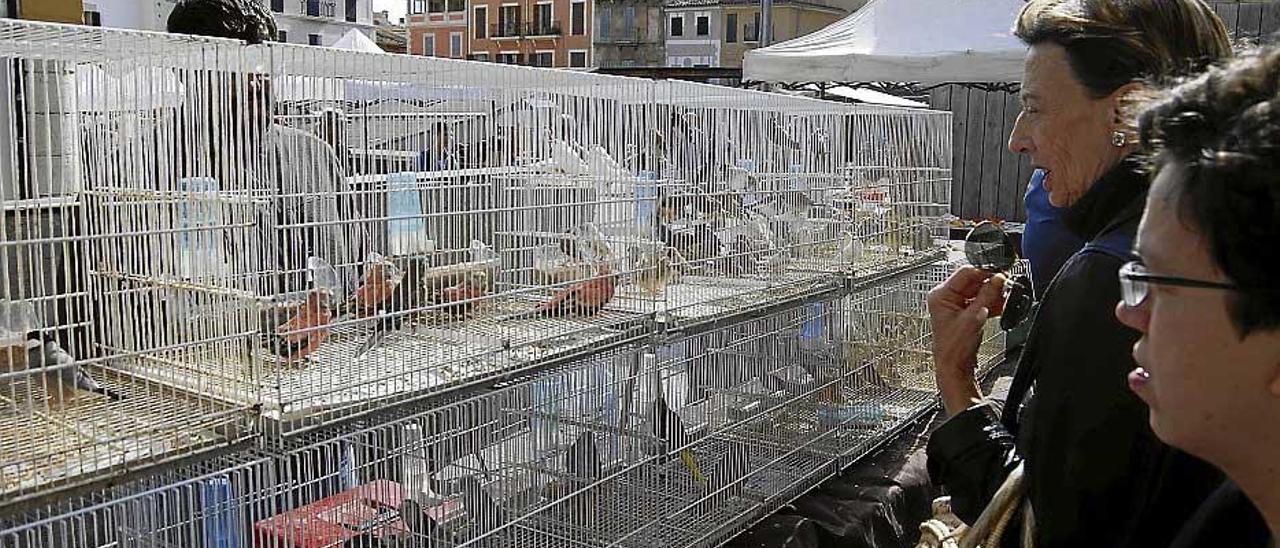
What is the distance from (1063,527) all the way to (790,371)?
2.61 metres

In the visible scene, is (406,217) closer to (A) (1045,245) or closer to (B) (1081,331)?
(A) (1045,245)

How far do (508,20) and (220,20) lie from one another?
36167 millimetres

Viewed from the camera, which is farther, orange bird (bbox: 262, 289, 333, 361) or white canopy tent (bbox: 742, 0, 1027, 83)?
white canopy tent (bbox: 742, 0, 1027, 83)

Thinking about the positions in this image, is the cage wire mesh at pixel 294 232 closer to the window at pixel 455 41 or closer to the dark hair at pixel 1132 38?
the dark hair at pixel 1132 38

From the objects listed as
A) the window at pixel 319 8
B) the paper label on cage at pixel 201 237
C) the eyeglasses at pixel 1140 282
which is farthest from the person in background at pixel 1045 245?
the window at pixel 319 8

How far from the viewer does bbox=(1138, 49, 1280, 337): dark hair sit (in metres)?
0.83

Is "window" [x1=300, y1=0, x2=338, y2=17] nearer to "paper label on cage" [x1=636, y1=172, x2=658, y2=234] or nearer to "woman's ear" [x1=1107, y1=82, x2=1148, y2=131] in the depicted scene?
"paper label on cage" [x1=636, y1=172, x2=658, y2=234]

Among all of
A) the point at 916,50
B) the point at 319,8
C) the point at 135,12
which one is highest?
the point at 319,8

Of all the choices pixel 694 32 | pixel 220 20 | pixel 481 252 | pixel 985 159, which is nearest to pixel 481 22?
pixel 694 32

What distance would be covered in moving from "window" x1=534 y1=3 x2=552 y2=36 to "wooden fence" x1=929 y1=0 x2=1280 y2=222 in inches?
1173

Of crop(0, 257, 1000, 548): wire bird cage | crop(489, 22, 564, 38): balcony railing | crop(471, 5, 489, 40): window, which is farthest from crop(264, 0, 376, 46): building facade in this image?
crop(0, 257, 1000, 548): wire bird cage

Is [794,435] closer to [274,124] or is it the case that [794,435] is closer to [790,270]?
[790,270]

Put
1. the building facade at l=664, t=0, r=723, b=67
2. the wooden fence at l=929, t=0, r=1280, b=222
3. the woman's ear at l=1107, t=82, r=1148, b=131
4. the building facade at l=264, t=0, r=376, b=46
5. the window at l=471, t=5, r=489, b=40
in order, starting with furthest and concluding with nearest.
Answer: the window at l=471, t=5, r=489, b=40 < the building facade at l=664, t=0, r=723, b=67 < the building facade at l=264, t=0, r=376, b=46 < the wooden fence at l=929, t=0, r=1280, b=222 < the woman's ear at l=1107, t=82, r=1148, b=131

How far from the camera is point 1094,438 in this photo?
1.24 meters
